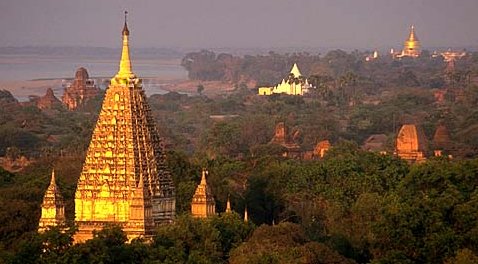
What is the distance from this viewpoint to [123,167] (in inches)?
1962

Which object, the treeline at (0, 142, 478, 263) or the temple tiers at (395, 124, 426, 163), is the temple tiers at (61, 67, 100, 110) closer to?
the temple tiers at (395, 124, 426, 163)

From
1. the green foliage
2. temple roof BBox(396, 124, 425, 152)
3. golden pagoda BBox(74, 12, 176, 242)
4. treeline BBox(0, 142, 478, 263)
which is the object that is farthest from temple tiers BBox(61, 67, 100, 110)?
the green foliage

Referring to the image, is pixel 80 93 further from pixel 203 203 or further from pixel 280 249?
pixel 280 249

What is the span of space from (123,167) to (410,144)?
145ft

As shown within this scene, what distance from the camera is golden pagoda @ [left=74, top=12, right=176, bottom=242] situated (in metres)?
49.3

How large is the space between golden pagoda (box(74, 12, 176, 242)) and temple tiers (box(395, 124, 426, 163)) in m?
38.6

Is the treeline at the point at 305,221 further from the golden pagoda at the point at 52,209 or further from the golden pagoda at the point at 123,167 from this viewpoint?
the golden pagoda at the point at 123,167

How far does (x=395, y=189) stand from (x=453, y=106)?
8791 cm

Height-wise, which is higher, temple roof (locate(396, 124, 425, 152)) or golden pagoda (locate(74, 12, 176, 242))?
golden pagoda (locate(74, 12, 176, 242))

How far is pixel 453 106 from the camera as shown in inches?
5797

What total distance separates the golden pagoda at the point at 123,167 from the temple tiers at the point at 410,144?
38571mm

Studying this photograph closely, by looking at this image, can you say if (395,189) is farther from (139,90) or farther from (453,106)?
(453,106)

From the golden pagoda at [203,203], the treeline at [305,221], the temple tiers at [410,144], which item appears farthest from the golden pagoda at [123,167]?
the temple tiers at [410,144]

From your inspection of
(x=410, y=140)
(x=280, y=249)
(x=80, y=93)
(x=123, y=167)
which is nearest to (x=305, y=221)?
(x=123, y=167)
